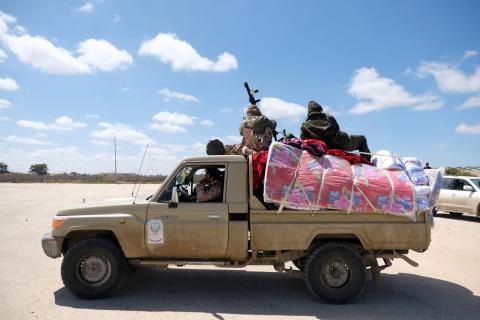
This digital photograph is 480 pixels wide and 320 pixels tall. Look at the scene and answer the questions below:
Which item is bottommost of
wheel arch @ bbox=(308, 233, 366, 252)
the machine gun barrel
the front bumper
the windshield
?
the front bumper

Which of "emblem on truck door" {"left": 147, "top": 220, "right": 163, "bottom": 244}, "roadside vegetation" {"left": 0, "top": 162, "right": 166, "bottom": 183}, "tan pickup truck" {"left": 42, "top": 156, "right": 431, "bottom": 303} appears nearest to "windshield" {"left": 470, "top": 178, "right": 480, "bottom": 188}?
"tan pickup truck" {"left": 42, "top": 156, "right": 431, "bottom": 303}

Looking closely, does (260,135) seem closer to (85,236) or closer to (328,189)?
(328,189)

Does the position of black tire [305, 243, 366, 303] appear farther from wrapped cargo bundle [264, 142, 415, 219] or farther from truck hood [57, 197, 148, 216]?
truck hood [57, 197, 148, 216]

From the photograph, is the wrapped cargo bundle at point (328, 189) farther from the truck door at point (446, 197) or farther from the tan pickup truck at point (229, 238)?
the truck door at point (446, 197)

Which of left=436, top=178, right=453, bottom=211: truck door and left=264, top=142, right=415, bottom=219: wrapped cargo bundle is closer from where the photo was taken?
left=264, top=142, right=415, bottom=219: wrapped cargo bundle

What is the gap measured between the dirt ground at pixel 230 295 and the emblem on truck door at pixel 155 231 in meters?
0.85

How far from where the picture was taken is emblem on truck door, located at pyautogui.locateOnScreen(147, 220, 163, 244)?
5.77 m

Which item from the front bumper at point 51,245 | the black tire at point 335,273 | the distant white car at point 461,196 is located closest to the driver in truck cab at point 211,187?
the black tire at point 335,273

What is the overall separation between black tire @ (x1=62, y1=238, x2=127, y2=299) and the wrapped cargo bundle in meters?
2.31

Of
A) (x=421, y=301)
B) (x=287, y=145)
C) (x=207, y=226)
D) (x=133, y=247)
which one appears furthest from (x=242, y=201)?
(x=421, y=301)

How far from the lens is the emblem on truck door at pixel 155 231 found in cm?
577

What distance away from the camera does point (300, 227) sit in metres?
5.76

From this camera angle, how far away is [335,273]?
5859mm

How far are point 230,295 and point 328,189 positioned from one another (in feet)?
7.04
